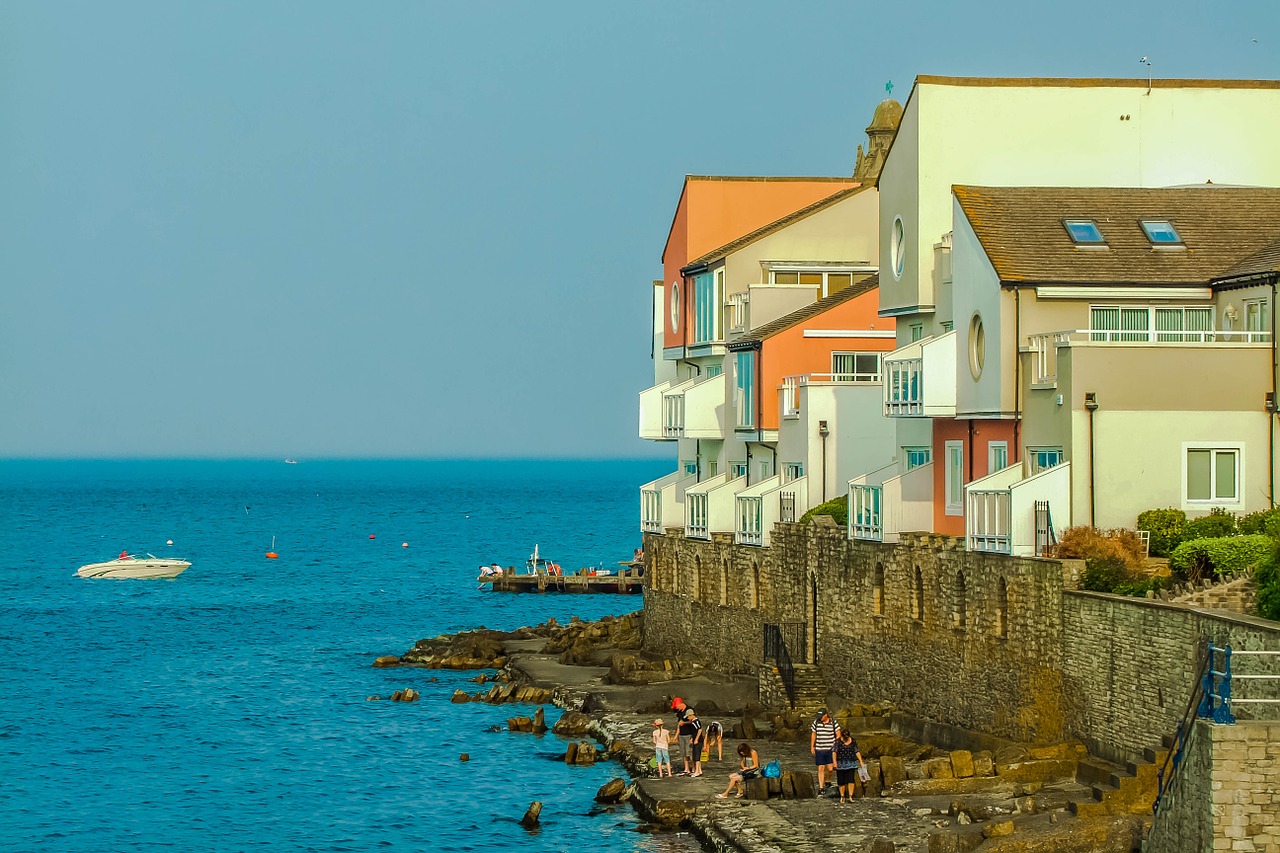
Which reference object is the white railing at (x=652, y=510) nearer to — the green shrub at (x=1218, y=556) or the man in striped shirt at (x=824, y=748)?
the man in striped shirt at (x=824, y=748)

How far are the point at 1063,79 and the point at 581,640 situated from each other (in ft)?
99.2

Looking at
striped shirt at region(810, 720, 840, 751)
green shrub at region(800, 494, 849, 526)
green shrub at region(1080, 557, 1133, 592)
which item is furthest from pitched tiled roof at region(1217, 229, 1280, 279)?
striped shirt at region(810, 720, 840, 751)

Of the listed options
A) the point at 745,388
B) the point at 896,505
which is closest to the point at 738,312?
the point at 745,388

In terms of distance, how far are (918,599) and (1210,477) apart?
8.47 m

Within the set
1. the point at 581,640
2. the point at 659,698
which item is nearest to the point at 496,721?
the point at 659,698

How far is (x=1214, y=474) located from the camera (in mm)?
39562

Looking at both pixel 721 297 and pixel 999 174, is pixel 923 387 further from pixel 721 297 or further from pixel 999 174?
pixel 721 297

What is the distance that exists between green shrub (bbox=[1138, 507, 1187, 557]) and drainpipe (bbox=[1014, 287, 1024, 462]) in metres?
4.39

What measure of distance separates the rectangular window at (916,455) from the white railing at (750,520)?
6304mm

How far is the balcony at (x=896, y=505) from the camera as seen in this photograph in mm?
47625

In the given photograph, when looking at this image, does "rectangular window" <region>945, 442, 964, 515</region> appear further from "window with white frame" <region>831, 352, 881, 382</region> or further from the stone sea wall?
"window with white frame" <region>831, 352, 881, 382</region>

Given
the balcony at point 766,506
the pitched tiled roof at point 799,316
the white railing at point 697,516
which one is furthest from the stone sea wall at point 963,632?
the pitched tiled roof at point 799,316

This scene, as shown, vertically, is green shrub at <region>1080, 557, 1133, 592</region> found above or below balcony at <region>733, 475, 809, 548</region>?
below

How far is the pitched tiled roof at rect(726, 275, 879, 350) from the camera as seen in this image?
5928 cm
